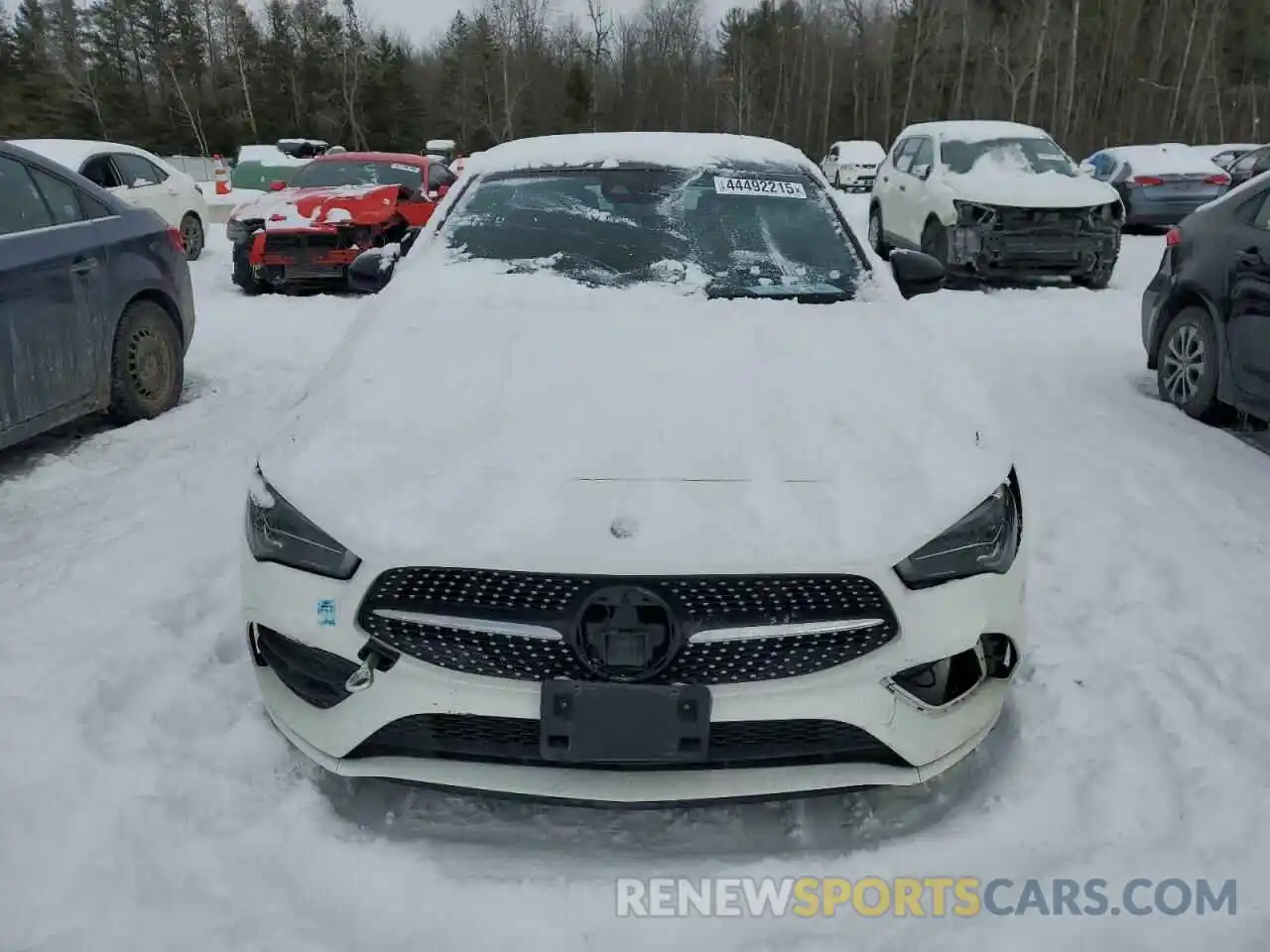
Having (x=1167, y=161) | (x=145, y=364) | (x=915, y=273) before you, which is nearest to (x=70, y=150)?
(x=145, y=364)

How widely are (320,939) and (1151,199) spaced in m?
16.6

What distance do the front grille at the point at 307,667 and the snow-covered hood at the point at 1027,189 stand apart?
908cm

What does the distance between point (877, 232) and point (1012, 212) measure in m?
2.83

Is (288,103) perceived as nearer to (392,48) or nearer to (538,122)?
(392,48)

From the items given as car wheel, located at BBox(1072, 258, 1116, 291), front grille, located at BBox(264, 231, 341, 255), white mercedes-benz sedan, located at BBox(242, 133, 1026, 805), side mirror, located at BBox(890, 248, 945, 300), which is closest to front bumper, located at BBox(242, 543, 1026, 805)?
white mercedes-benz sedan, located at BBox(242, 133, 1026, 805)

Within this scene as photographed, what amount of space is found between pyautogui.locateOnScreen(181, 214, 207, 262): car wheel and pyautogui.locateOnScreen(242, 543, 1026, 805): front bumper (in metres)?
11.9

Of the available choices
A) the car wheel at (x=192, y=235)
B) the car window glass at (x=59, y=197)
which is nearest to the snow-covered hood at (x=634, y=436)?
the car window glass at (x=59, y=197)

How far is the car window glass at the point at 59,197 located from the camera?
4.87 metres

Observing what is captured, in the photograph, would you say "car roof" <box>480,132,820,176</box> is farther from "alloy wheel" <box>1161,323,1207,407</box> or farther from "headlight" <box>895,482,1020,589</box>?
"alloy wheel" <box>1161,323,1207,407</box>

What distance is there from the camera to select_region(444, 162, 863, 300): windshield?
135 inches

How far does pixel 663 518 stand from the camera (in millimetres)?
2158

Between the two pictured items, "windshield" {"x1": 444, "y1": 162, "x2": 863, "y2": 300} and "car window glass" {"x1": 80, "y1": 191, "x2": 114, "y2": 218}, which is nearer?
"windshield" {"x1": 444, "y1": 162, "x2": 863, "y2": 300}

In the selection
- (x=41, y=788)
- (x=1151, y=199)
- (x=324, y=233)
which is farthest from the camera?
(x=1151, y=199)

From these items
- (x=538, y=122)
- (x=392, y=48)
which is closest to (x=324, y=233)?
(x=538, y=122)
